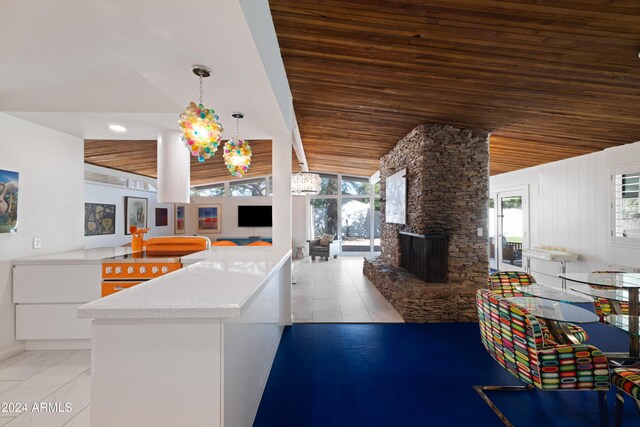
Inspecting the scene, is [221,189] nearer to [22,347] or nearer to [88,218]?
[88,218]

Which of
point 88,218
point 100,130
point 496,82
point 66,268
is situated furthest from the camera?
point 88,218

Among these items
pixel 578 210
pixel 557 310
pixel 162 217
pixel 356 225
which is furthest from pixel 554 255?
pixel 162 217

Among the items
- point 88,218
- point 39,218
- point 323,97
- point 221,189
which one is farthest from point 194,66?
point 221,189

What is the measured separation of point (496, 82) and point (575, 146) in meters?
2.74

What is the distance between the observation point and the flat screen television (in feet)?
30.7

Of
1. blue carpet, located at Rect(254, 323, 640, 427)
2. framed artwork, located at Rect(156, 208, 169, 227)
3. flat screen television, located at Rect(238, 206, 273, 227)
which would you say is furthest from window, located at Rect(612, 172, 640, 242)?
framed artwork, located at Rect(156, 208, 169, 227)

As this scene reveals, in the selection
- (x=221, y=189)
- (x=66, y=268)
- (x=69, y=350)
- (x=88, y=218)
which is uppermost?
(x=221, y=189)

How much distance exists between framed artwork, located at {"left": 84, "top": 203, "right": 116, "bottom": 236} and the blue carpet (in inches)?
183

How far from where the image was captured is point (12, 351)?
2896 mm

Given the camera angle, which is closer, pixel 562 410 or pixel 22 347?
pixel 562 410

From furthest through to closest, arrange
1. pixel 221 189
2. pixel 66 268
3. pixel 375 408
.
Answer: pixel 221 189 → pixel 66 268 → pixel 375 408

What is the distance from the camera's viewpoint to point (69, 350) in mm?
3033

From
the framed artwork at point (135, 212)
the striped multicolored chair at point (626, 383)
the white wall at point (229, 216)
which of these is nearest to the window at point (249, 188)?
the white wall at point (229, 216)

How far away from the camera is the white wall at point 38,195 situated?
287 centimetres
